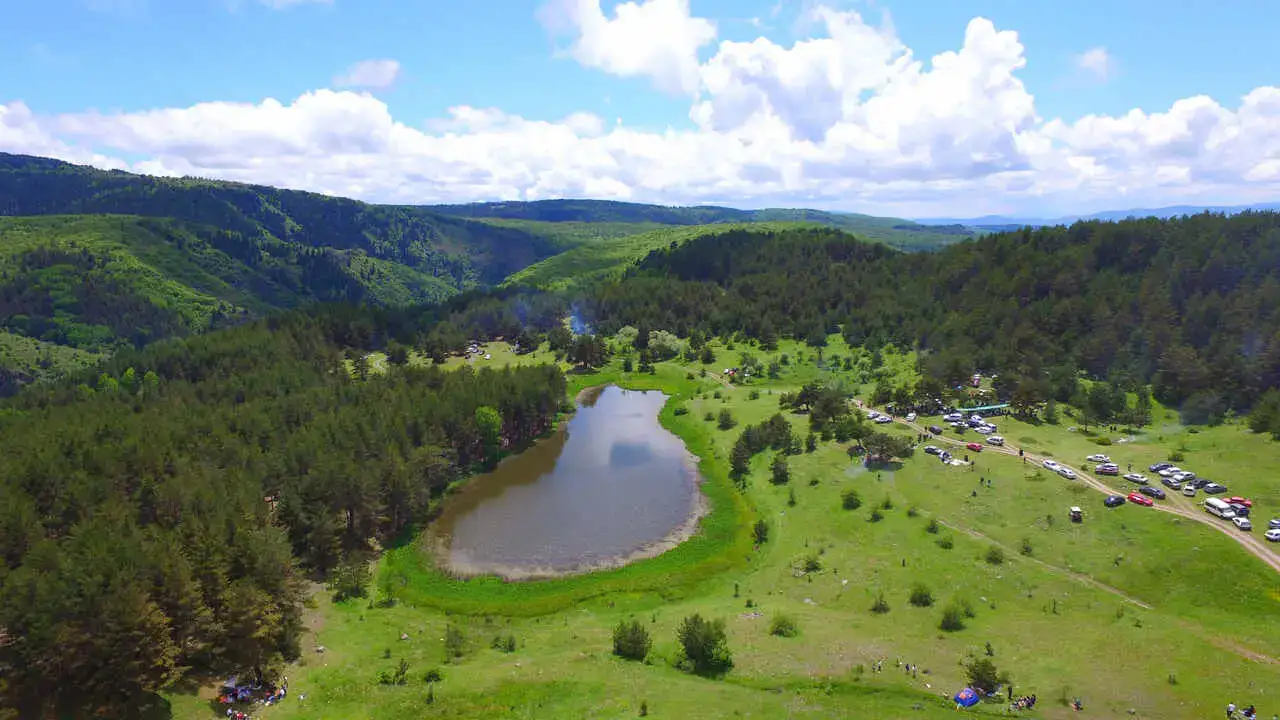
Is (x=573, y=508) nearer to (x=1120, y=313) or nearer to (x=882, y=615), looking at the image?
(x=882, y=615)

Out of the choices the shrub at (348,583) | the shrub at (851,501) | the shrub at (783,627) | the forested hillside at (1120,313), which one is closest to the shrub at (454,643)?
the shrub at (348,583)

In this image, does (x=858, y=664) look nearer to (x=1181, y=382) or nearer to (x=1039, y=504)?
(x=1039, y=504)

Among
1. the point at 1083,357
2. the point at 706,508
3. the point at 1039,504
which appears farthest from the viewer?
the point at 1083,357

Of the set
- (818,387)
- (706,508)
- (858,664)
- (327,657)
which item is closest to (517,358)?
(818,387)

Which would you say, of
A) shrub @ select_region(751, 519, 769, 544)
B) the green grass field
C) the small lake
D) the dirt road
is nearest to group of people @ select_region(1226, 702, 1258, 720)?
the green grass field

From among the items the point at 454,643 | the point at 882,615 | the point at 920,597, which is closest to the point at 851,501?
the point at 920,597

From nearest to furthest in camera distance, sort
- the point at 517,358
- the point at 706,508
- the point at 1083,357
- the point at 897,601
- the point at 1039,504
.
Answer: the point at 897,601 → the point at 1039,504 → the point at 706,508 → the point at 1083,357 → the point at 517,358
